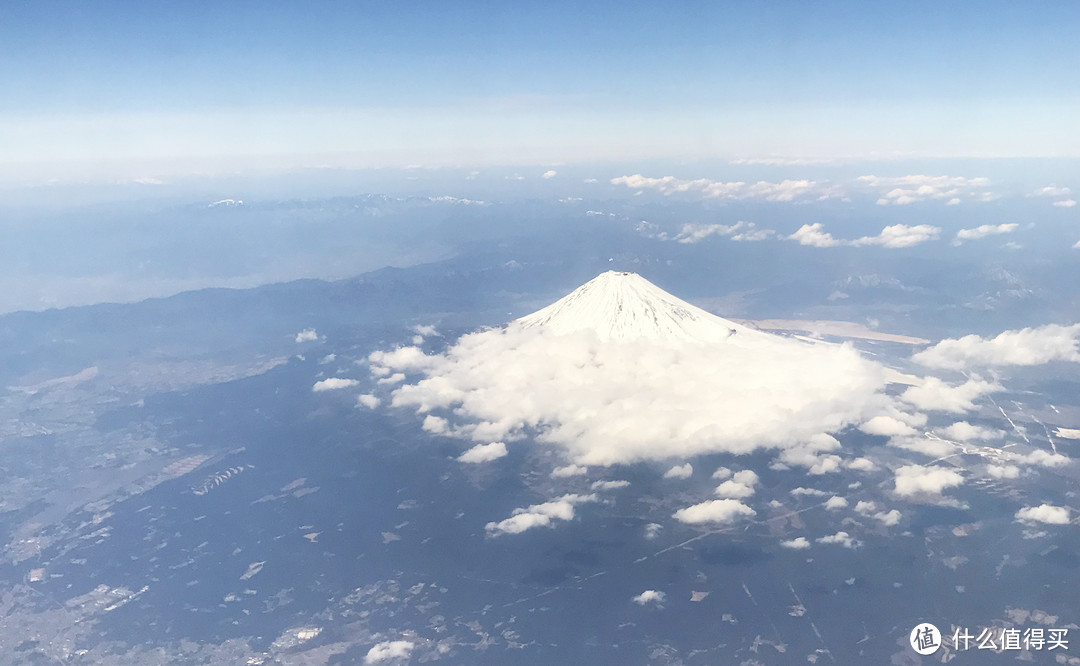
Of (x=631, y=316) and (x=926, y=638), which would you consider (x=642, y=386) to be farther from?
(x=926, y=638)

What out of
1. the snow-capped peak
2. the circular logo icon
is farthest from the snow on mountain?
the circular logo icon

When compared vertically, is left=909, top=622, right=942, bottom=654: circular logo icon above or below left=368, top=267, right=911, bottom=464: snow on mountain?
below

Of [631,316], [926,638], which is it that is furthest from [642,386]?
[926,638]

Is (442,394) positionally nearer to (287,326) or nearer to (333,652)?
(333,652)

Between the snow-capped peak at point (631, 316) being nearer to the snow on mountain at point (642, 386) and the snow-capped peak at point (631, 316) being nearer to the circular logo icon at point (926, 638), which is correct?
the snow on mountain at point (642, 386)

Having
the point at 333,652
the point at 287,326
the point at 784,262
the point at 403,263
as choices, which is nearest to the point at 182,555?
the point at 333,652

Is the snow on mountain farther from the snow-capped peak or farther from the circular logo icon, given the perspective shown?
the circular logo icon
